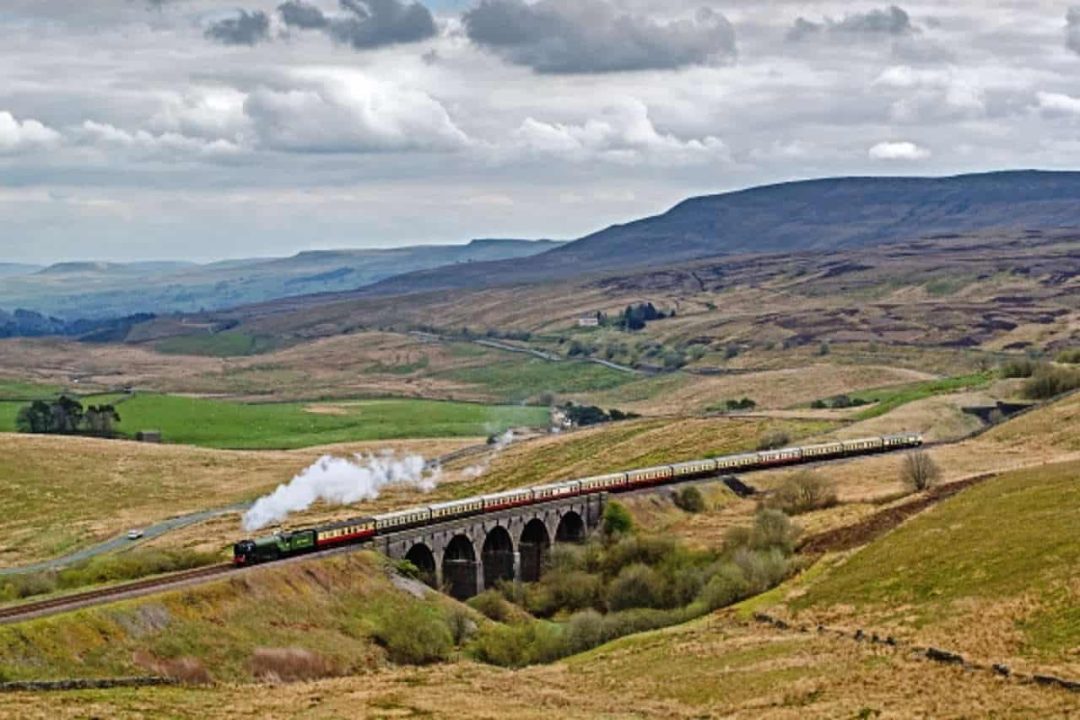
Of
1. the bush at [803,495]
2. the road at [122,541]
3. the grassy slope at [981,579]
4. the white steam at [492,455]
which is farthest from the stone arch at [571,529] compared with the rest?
the white steam at [492,455]

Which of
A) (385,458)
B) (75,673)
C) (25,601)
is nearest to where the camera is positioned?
(75,673)

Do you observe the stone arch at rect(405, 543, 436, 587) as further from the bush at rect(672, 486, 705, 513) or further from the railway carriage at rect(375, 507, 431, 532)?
the bush at rect(672, 486, 705, 513)

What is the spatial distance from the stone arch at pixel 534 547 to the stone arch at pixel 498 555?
238cm

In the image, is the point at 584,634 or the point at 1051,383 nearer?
the point at 584,634

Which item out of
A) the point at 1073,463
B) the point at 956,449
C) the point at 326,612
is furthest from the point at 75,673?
the point at 956,449

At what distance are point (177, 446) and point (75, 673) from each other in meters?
128

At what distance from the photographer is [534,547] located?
Result: 107188 mm

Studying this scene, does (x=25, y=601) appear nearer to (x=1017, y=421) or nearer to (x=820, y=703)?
(x=820, y=703)

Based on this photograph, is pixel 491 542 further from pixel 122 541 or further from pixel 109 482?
pixel 109 482

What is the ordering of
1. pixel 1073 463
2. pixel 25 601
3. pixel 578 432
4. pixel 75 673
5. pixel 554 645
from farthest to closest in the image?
1. pixel 578 432
2. pixel 1073 463
3. pixel 554 645
4. pixel 25 601
5. pixel 75 673

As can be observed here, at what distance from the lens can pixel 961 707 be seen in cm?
5019

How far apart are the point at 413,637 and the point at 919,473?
166 ft

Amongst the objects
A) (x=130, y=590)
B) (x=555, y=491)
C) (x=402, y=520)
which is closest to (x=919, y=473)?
(x=555, y=491)

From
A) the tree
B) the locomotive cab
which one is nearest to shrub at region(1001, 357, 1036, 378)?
the tree
